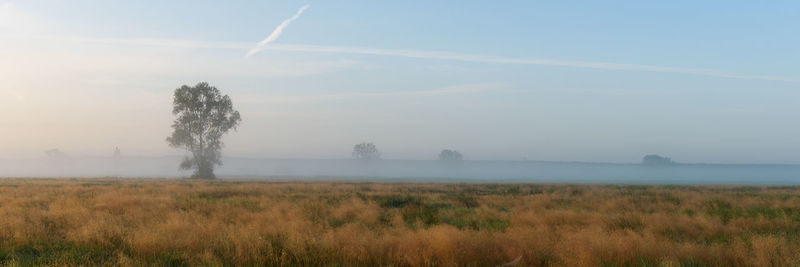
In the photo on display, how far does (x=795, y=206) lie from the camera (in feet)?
56.5

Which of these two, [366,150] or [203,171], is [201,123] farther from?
[366,150]

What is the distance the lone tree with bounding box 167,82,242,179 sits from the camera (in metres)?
58.8

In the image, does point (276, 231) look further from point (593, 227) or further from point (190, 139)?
point (190, 139)

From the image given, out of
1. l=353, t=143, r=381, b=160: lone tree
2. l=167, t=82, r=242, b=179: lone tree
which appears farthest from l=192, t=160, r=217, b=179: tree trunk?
l=353, t=143, r=381, b=160: lone tree

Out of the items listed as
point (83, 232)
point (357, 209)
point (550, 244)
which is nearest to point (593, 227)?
point (550, 244)

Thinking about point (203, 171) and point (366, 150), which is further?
point (366, 150)

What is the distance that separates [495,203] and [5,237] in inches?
605

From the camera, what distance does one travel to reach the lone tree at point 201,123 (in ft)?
193

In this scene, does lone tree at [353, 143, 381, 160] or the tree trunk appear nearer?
the tree trunk

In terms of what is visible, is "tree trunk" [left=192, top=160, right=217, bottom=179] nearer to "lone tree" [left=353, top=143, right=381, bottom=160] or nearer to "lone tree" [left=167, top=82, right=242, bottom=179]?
"lone tree" [left=167, top=82, right=242, bottom=179]

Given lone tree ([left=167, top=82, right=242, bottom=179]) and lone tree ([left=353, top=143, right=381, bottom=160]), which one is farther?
lone tree ([left=353, top=143, right=381, bottom=160])

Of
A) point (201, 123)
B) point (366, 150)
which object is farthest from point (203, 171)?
point (366, 150)

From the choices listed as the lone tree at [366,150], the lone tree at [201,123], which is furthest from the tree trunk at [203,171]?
the lone tree at [366,150]

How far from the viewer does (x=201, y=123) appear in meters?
59.9
